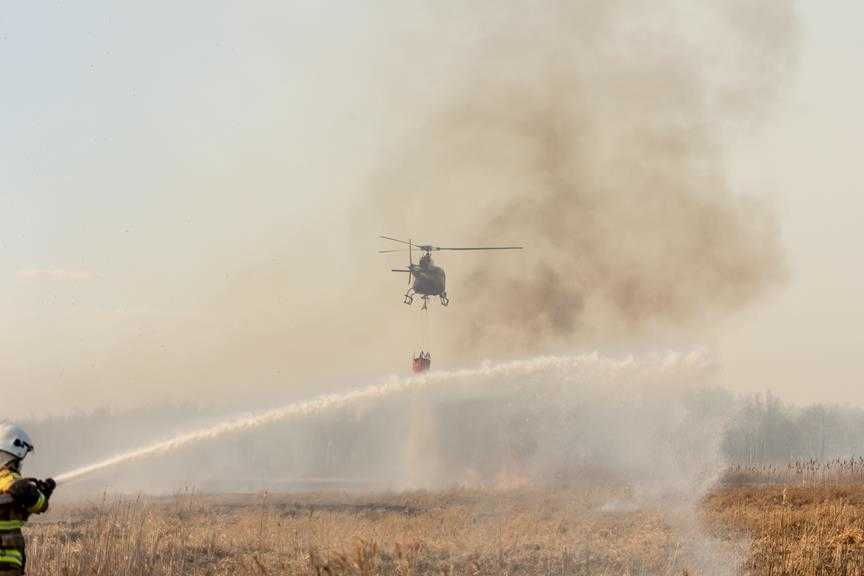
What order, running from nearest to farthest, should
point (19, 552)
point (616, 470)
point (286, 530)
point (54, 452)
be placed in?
point (19, 552) → point (286, 530) → point (616, 470) → point (54, 452)

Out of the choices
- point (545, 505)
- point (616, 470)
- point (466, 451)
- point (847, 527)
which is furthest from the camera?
point (466, 451)

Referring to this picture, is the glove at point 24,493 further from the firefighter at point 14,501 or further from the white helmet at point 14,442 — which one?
the white helmet at point 14,442

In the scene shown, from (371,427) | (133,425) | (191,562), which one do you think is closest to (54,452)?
(133,425)

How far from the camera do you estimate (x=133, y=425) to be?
170m

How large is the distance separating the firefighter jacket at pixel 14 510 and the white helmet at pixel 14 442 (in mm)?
286

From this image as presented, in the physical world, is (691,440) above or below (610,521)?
above

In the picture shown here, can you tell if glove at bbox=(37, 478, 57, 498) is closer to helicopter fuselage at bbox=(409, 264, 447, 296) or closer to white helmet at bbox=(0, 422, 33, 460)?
white helmet at bbox=(0, 422, 33, 460)

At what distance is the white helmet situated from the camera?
11.7 m

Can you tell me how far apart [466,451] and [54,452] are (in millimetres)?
96062

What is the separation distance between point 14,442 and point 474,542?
11618 millimetres

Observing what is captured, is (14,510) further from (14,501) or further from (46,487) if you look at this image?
(46,487)

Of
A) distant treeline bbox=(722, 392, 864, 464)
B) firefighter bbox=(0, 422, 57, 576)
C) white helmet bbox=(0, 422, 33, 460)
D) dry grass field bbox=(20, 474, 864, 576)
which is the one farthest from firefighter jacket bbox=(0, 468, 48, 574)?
distant treeline bbox=(722, 392, 864, 464)

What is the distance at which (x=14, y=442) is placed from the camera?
11.8 m

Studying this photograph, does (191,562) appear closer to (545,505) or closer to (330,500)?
(545,505)
